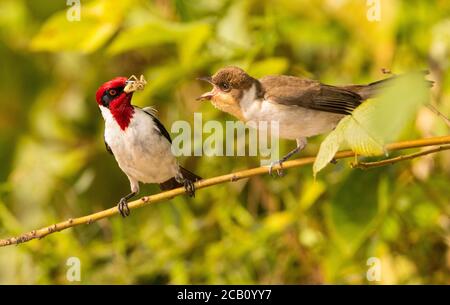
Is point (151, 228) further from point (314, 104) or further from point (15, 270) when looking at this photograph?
point (314, 104)

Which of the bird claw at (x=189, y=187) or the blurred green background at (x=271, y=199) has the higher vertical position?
the blurred green background at (x=271, y=199)

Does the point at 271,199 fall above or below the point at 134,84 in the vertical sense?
above

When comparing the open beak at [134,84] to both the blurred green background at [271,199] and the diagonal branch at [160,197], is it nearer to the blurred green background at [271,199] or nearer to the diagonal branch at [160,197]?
the diagonal branch at [160,197]

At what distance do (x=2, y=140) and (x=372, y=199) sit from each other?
1.20 metres

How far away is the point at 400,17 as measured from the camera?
1.51m

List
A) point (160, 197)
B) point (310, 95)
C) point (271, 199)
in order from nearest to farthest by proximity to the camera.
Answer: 1. point (160, 197)
2. point (310, 95)
3. point (271, 199)

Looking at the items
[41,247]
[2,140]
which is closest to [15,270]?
[41,247]

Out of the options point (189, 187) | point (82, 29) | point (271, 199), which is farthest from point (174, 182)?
point (271, 199)

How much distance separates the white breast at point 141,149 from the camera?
0.50m

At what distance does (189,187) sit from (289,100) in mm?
112

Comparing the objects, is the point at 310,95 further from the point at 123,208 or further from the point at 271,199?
the point at 271,199

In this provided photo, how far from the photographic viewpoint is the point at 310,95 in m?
0.57

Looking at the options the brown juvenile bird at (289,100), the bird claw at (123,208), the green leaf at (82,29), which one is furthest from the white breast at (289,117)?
the green leaf at (82,29)

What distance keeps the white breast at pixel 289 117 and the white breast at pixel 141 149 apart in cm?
6
